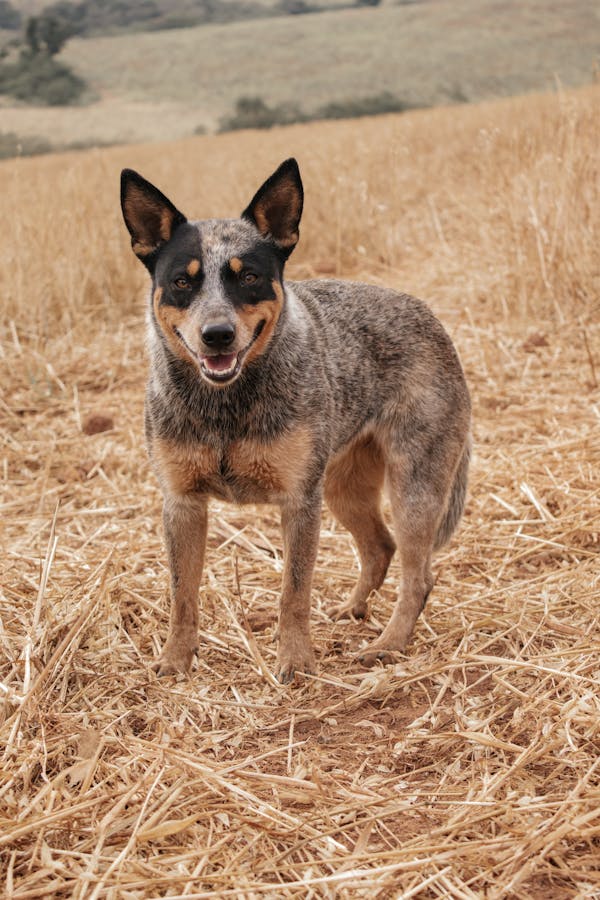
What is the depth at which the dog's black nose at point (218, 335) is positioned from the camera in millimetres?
3023

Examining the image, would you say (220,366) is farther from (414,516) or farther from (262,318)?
(414,516)

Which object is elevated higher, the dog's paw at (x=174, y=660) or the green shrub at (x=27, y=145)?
the dog's paw at (x=174, y=660)

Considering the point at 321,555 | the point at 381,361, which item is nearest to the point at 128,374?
the point at 321,555

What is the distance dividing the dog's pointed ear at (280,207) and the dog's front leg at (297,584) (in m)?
Answer: 0.95

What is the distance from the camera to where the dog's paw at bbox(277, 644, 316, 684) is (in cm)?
347

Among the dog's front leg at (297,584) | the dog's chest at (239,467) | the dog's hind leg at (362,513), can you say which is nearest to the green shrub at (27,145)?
the dog's hind leg at (362,513)

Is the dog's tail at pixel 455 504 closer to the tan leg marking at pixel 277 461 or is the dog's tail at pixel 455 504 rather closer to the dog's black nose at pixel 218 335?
the tan leg marking at pixel 277 461

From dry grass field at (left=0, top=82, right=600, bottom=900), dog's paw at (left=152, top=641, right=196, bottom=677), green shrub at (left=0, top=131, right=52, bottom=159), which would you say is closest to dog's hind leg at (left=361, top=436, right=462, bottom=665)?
dry grass field at (left=0, top=82, right=600, bottom=900)

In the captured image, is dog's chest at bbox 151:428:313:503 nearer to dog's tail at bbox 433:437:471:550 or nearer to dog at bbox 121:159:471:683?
dog at bbox 121:159:471:683

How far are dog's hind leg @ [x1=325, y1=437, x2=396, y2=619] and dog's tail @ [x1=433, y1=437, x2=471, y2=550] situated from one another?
26 cm

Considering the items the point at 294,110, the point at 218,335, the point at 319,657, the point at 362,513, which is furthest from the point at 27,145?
the point at 218,335

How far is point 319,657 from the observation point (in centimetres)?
375

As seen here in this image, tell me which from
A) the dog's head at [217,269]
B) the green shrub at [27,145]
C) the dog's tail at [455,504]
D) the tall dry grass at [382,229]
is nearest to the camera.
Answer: the dog's head at [217,269]

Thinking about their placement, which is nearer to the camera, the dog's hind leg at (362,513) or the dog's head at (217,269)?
the dog's head at (217,269)
